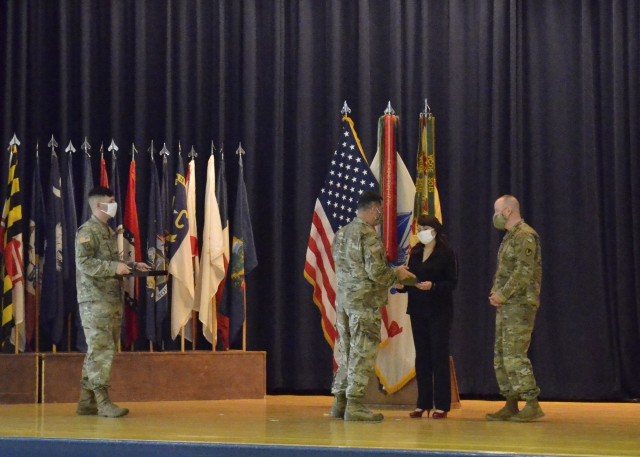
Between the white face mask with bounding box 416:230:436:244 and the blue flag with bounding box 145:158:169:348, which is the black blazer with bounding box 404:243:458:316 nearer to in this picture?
the white face mask with bounding box 416:230:436:244

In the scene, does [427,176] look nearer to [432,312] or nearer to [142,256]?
[432,312]

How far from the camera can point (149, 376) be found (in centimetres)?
823

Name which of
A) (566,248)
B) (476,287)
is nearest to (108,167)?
(476,287)

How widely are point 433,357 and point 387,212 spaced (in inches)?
46.0

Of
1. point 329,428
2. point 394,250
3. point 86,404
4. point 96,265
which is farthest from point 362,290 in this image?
point 86,404

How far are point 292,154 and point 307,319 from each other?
151 cm

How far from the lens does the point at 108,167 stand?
30.8 ft

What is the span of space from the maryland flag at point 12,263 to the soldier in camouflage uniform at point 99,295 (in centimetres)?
160

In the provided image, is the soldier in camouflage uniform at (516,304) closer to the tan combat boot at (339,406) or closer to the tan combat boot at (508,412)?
the tan combat boot at (508,412)

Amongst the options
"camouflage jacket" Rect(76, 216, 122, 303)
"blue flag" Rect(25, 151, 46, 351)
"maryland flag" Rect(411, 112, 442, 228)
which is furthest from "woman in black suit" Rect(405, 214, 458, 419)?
"blue flag" Rect(25, 151, 46, 351)

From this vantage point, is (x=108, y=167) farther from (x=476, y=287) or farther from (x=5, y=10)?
(x=476, y=287)

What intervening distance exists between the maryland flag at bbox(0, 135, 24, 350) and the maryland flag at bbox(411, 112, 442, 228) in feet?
10.5

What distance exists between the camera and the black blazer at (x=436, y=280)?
6711 mm

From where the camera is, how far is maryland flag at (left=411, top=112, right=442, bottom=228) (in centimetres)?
748
